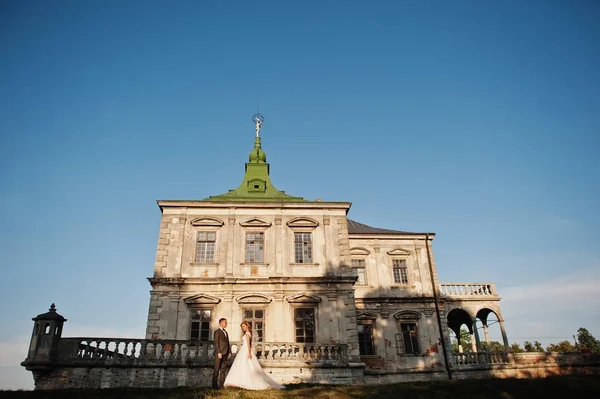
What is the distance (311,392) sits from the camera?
431 inches

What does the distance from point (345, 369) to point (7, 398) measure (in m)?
11.8

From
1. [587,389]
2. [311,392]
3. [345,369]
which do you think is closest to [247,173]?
[345,369]

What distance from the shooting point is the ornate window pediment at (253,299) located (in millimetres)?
21531

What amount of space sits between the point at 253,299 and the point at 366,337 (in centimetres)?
920

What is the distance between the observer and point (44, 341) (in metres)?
15.2

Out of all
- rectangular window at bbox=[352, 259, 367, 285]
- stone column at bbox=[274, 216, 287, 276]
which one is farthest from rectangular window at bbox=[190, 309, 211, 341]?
rectangular window at bbox=[352, 259, 367, 285]

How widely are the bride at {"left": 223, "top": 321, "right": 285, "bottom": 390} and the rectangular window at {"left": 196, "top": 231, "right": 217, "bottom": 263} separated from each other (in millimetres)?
11587

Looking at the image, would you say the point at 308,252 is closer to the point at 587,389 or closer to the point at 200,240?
the point at 200,240

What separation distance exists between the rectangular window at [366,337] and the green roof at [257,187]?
8972 mm

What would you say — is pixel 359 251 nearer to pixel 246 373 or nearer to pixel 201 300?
pixel 201 300

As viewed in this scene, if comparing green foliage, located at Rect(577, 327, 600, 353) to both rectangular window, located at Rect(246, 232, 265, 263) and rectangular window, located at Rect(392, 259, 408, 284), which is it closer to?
rectangular window, located at Rect(392, 259, 408, 284)

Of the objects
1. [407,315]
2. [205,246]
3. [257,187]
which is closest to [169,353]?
[205,246]

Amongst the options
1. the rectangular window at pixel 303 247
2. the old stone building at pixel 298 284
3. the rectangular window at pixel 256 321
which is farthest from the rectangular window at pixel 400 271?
the rectangular window at pixel 256 321

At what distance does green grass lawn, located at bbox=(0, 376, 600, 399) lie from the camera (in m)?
10.1
